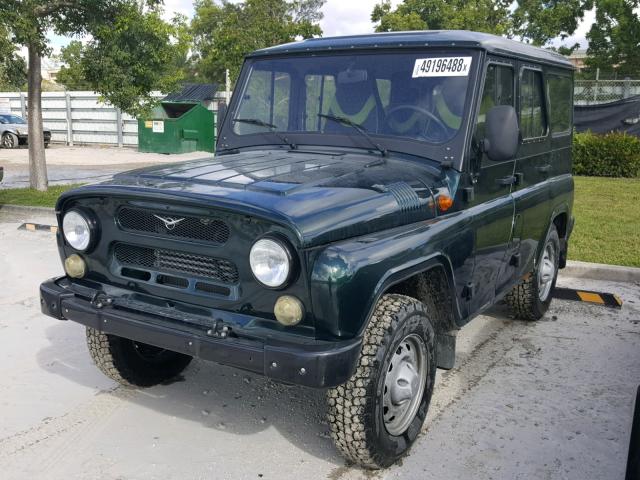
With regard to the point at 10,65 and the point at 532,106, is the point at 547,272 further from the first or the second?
the point at 10,65

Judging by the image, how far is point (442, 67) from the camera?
4.04 meters

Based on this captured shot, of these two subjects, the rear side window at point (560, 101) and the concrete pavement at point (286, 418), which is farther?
the rear side window at point (560, 101)

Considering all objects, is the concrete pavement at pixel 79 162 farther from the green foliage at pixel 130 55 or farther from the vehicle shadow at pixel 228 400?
the vehicle shadow at pixel 228 400

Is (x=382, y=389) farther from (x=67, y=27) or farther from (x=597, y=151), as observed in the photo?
(x=597, y=151)

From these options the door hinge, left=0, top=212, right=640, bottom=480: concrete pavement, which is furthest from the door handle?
left=0, top=212, right=640, bottom=480: concrete pavement

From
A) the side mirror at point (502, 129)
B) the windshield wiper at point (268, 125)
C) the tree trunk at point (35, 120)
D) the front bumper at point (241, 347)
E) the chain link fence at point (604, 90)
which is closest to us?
the front bumper at point (241, 347)

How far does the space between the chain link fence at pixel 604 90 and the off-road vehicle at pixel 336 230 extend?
1379cm

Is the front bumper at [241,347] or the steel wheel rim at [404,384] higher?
the front bumper at [241,347]

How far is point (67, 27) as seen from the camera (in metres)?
10.9

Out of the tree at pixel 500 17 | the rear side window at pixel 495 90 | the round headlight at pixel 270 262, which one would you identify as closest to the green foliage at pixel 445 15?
the tree at pixel 500 17

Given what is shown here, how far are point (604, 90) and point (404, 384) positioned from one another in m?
16.1

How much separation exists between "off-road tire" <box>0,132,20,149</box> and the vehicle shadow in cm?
2246

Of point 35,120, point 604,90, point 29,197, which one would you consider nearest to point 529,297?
point 29,197

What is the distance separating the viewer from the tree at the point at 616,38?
106 feet
